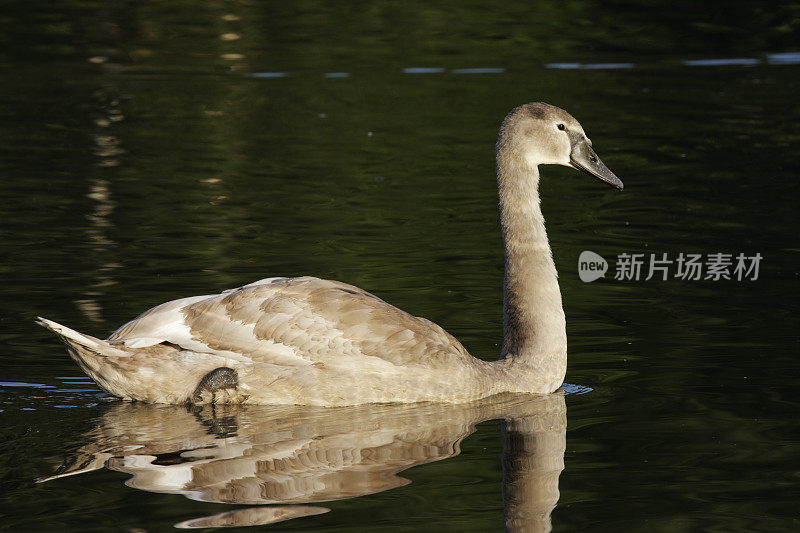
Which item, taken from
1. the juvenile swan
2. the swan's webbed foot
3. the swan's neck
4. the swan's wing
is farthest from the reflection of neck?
the swan's webbed foot

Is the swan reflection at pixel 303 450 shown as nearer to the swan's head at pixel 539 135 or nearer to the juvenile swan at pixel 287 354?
the juvenile swan at pixel 287 354

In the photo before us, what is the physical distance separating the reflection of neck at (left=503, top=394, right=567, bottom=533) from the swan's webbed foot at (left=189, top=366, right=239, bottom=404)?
1683 mm

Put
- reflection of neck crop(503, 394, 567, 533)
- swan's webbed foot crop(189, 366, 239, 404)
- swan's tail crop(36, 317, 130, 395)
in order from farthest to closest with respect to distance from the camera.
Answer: swan's webbed foot crop(189, 366, 239, 404) < swan's tail crop(36, 317, 130, 395) < reflection of neck crop(503, 394, 567, 533)

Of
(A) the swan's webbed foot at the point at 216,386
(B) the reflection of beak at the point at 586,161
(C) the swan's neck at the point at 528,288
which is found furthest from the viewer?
(B) the reflection of beak at the point at 586,161

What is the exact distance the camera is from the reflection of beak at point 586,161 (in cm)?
992

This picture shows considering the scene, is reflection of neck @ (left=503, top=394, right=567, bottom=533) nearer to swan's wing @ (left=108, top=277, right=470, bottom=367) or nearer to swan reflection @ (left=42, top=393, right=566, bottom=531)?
swan reflection @ (left=42, top=393, right=566, bottom=531)

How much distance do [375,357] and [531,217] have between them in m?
1.63

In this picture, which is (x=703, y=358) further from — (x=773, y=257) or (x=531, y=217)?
(x=773, y=257)

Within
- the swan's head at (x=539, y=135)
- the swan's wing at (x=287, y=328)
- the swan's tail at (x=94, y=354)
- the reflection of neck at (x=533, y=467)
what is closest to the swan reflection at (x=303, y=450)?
the reflection of neck at (x=533, y=467)

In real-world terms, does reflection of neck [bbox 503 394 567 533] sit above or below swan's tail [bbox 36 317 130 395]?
below

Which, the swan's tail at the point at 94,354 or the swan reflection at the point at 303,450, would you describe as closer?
the swan reflection at the point at 303,450

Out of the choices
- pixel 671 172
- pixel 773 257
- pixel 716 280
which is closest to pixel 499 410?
pixel 716 280

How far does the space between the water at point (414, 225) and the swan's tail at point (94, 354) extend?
211 millimetres

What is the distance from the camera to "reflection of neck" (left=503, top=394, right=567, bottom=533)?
6.79m
